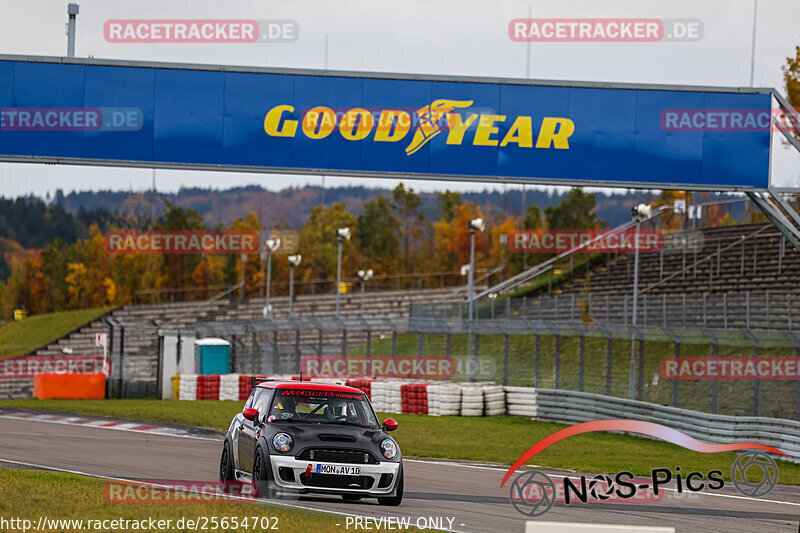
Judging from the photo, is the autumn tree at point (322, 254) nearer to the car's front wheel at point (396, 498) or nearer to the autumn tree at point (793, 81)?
the autumn tree at point (793, 81)

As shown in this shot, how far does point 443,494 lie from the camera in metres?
13.5

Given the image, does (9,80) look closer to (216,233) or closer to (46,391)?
(46,391)

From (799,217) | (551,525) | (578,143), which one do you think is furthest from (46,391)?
(551,525)

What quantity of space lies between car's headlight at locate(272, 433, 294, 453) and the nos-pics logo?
275 centimetres

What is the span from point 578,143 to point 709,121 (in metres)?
2.62

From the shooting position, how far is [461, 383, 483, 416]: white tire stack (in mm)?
28516

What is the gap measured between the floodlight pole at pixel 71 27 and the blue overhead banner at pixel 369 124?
408 millimetres

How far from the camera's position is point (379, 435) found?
1189cm

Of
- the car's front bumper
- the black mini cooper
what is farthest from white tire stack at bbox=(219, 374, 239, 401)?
the car's front bumper

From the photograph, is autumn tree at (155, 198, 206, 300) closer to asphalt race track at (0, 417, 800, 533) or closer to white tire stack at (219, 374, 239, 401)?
white tire stack at (219, 374, 239, 401)

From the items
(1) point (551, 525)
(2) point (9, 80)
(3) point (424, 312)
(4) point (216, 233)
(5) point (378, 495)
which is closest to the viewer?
(1) point (551, 525)

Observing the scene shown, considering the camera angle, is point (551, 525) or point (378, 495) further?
point (378, 495)

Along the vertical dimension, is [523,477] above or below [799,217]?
below

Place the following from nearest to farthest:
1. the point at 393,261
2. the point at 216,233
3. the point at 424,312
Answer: the point at 424,312
the point at 393,261
the point at 216,233
